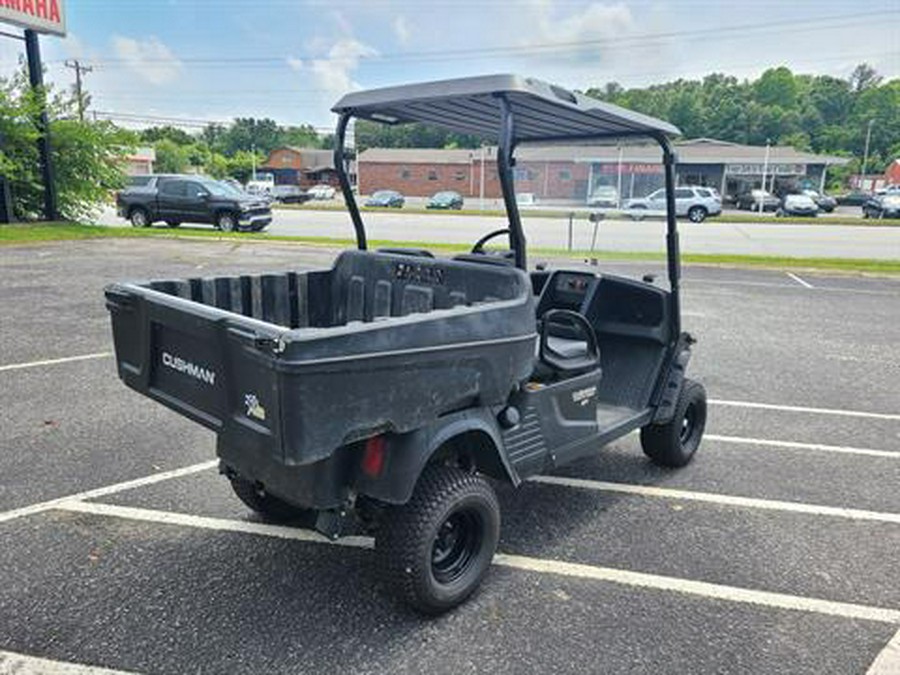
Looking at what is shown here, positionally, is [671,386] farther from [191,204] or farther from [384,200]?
[384,200]

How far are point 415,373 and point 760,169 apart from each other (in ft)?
168

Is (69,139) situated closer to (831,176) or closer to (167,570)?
(167,570)

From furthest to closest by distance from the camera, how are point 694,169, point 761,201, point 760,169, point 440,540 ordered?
point 694,169 < point 760,169 < point 761,201 < point 440,540

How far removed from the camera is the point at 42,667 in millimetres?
2252

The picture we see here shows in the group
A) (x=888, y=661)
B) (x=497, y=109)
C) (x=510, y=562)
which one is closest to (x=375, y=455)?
(x=510, y=562)

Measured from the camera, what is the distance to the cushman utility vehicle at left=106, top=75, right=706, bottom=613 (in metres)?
2.14

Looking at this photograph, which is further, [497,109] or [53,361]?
[53,361]

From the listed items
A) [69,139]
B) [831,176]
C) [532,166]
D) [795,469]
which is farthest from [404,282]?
[831,176]

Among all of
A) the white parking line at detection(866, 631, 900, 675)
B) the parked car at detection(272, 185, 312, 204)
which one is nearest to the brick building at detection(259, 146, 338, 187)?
the parked car at detection(272, 185, 312, 204)

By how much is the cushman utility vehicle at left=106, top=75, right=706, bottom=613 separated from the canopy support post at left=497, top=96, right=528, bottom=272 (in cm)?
1

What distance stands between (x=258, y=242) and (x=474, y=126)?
13.4 metres

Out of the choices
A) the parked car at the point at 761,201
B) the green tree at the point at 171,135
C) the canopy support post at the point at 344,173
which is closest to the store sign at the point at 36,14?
the canopy support post at the point at 344,173

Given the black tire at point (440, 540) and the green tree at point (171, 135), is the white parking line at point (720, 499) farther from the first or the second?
the green tree at point (171, 135)

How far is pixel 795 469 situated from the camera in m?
4.09
